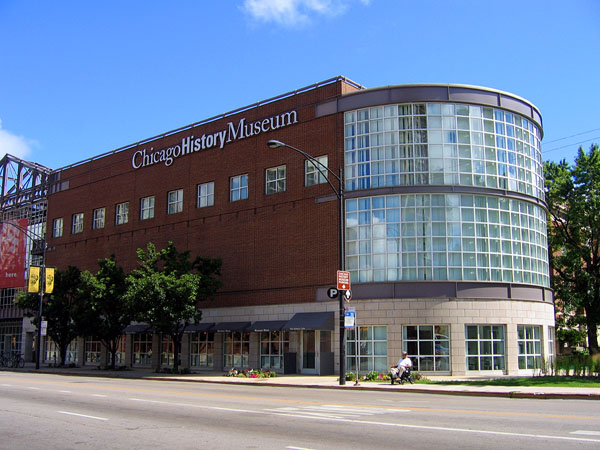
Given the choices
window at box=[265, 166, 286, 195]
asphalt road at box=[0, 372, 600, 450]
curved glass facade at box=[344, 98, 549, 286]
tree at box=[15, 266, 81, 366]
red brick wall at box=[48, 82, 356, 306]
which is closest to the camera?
asphalt road at box=[0, 372, 600, 450]

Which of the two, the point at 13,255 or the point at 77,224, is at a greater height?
the point at 77,224

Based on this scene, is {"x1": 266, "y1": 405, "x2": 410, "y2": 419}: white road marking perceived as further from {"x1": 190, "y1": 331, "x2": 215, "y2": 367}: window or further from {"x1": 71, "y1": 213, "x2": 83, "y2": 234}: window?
{"x1": 71, "y1": 213, "x2": 83, "y2": 234}: window

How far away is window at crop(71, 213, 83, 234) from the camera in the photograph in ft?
182

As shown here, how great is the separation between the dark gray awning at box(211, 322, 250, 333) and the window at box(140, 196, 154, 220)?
12282 millimetres

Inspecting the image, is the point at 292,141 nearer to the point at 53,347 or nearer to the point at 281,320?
the point at 281,320

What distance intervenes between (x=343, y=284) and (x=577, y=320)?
29.7 meters

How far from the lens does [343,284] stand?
2748 centimetres

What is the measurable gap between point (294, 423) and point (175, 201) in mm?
35066

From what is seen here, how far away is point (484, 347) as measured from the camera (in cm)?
3281

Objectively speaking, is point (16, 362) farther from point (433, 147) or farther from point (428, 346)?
point (433, 147)

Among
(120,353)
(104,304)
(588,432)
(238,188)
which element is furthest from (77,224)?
(588,432)

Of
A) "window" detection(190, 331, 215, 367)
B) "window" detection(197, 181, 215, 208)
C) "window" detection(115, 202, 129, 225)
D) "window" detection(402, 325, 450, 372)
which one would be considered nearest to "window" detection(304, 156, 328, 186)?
"window" detection(197, 181, 215, 208)

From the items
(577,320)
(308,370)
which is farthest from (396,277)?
(577,320)

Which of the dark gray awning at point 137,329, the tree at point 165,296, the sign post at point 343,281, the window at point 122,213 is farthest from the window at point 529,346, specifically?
the window at point 122,213
